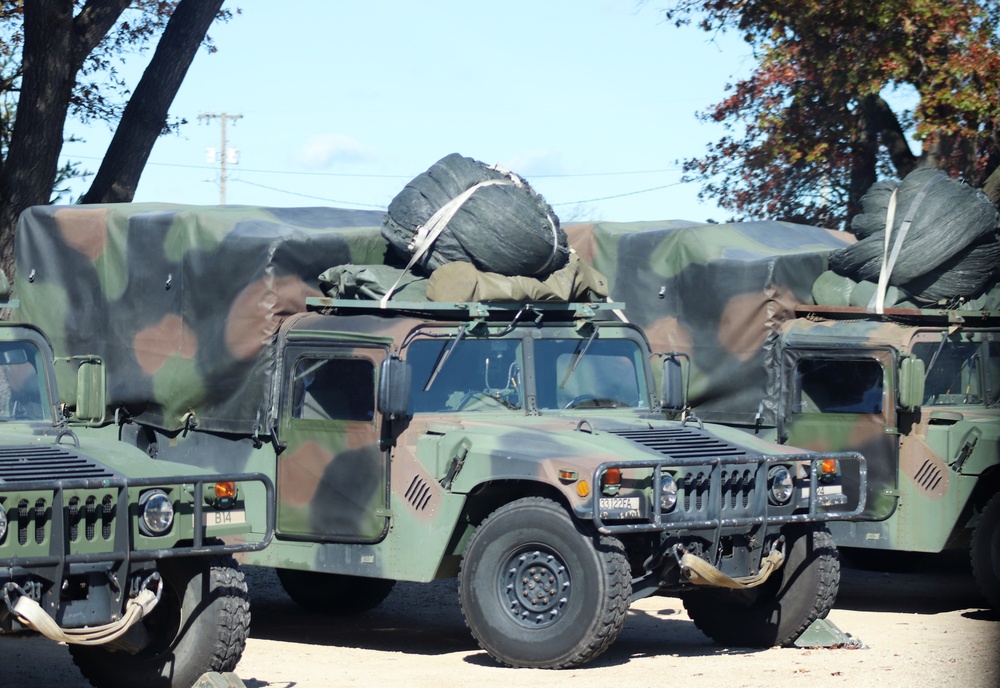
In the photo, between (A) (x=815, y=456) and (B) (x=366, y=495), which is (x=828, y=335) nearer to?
(A) (x=815, y=456)

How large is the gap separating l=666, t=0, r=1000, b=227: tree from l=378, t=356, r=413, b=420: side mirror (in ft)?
23.0

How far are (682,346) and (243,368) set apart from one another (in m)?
3.29

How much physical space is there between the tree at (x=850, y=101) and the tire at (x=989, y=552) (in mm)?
4872

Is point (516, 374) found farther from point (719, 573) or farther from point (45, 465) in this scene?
point (45, 465)

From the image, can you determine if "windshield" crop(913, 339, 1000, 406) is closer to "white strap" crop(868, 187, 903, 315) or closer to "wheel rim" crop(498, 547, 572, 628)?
"white strap" crop(868, 187, 903, 315)

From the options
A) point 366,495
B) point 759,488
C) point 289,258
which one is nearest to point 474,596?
point 366,495

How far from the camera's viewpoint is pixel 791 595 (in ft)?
29.8

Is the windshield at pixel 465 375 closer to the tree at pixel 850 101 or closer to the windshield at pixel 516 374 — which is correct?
the windshield at pixel 516 374

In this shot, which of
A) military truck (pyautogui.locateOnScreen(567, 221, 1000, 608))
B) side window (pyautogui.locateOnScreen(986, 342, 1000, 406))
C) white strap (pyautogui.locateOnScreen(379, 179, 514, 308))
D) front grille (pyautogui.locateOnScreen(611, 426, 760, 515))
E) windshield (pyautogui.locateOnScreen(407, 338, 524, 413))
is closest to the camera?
front grille (pyautogui.locateOnScreen(611, 426, 760, 515))

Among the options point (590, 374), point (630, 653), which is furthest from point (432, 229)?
point (630, 653)

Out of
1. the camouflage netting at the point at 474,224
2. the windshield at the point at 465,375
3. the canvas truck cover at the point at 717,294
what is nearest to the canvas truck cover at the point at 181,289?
the camouflage netting at the point at 474,224

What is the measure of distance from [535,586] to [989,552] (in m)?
3.25

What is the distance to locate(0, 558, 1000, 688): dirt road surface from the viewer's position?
26.5ft

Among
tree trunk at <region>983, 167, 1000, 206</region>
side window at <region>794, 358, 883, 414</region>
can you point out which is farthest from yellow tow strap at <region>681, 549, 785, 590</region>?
tree trunk at <region>983, 167, 1000, 206</region>
